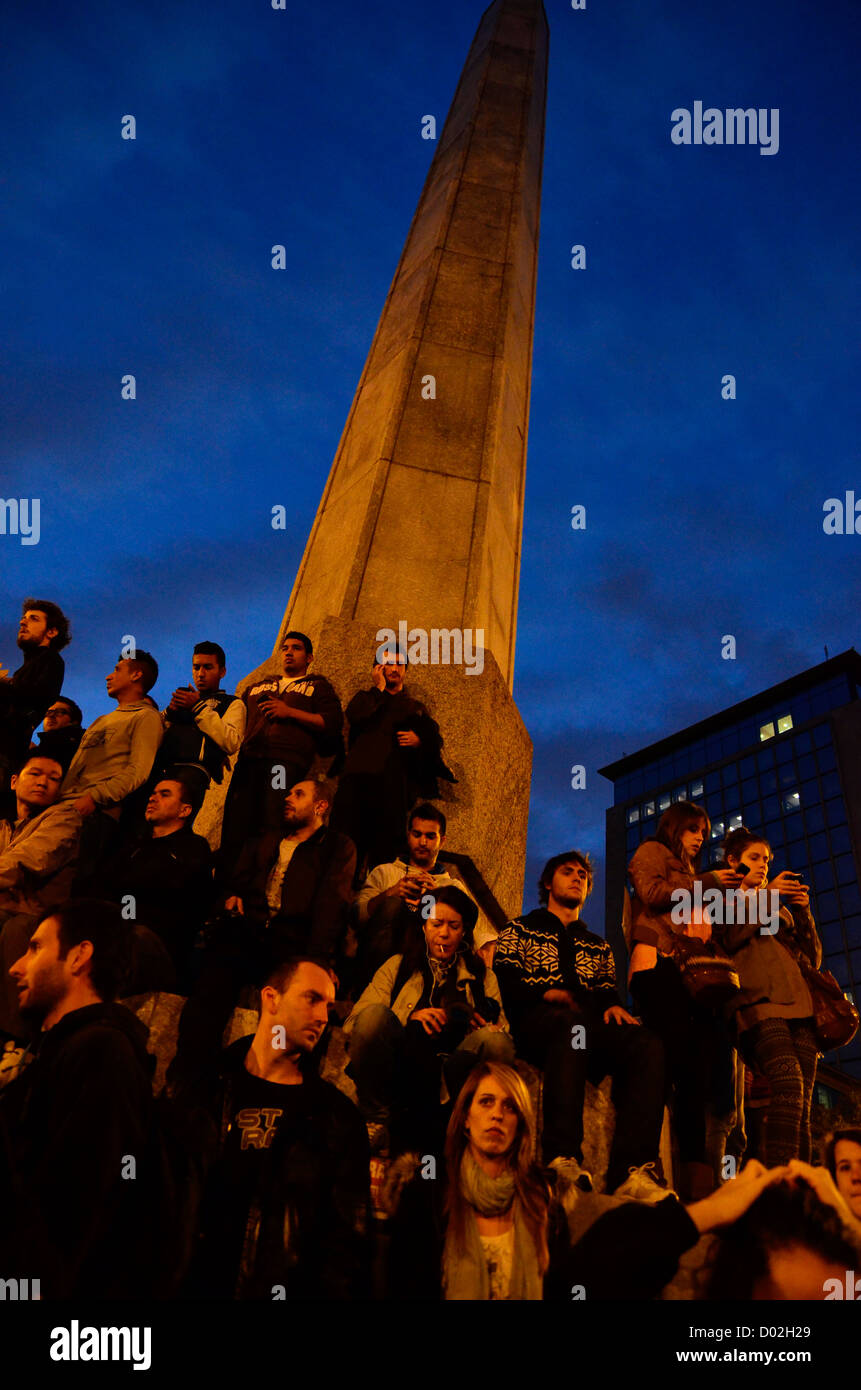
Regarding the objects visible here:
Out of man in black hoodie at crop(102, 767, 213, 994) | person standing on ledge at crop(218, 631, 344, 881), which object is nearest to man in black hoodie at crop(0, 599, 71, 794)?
person standing on ledge at crop(218, 631, 344, 881)

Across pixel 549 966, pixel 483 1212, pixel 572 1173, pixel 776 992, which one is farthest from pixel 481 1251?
pixel 776 992

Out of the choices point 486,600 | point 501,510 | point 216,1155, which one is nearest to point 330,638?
point 486,600

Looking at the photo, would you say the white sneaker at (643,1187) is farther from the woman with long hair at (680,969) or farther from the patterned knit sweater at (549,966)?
the patterned knit sweater at (549,966)

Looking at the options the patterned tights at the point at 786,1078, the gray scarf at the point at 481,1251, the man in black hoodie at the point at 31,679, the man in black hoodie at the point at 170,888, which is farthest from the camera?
the man in black hoodie at the point at 31,679

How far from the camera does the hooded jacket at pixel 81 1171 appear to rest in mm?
3604

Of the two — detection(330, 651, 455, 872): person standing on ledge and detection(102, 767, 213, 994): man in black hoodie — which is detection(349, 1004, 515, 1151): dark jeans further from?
detection(330, 651, 455, 872): person standing on ledge

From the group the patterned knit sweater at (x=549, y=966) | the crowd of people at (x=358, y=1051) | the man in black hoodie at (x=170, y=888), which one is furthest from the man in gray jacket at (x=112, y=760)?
the patterned knit sweater at (x=549, y=966)

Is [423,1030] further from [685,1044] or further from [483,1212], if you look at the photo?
[685,1044]

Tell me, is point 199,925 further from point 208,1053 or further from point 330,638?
point 330,638

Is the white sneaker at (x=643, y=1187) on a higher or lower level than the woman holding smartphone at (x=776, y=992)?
lower

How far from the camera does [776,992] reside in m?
6.00

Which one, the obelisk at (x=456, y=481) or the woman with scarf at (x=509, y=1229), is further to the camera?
the obelisk at (x=456, y=481)

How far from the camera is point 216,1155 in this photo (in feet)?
13.4

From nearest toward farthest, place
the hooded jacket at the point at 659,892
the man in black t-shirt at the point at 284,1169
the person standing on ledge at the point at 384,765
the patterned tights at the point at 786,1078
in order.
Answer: the man in black t-shirt at the point at 284,1169 → the patterned tights at the point at 786,1078 → the hooded jacket at the point at 659,892 → the person standing on ledge at the point at 384,765
